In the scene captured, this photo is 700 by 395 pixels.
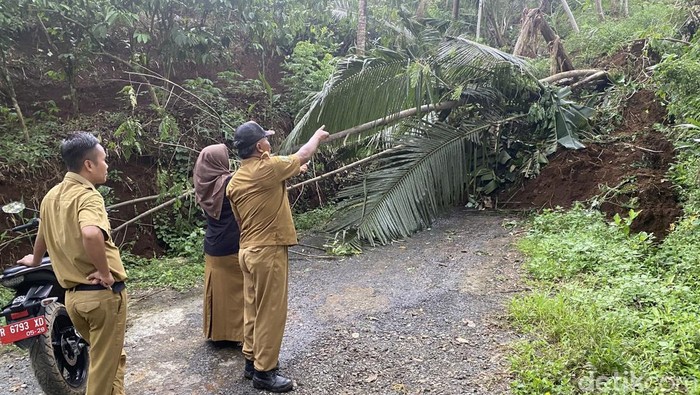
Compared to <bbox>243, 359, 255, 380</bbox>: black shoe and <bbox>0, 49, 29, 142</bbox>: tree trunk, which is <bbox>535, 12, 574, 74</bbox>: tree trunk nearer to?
<bbox>243, 359, 255, 380</bbox>: black shoe

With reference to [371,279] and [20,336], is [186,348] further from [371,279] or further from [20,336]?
[371,279]

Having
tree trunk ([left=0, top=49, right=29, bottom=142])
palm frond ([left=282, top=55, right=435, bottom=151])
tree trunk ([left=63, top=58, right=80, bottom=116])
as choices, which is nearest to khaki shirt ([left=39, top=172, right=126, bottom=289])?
palm frond ([left=282, top=55, right=435, bottom=151])

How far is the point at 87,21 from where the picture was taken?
21.7 feet

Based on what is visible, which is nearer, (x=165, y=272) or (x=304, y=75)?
(x=165, y=272)

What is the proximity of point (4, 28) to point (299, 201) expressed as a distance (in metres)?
4.37

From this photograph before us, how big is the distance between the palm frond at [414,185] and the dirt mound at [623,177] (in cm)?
89

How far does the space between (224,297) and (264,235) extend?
2.73 feet

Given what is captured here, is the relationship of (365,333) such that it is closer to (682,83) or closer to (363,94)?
(363,94)

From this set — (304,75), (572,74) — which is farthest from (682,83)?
(304,75)

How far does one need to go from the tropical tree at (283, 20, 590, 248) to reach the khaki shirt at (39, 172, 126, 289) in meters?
3.73

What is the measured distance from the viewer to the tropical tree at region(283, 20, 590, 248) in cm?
625

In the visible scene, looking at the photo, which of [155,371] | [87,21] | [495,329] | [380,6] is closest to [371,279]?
[495,329]

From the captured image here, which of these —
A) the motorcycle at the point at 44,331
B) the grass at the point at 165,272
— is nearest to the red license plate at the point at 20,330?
the motorcycle at the point at 44,331

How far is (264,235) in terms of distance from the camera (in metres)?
2.94
